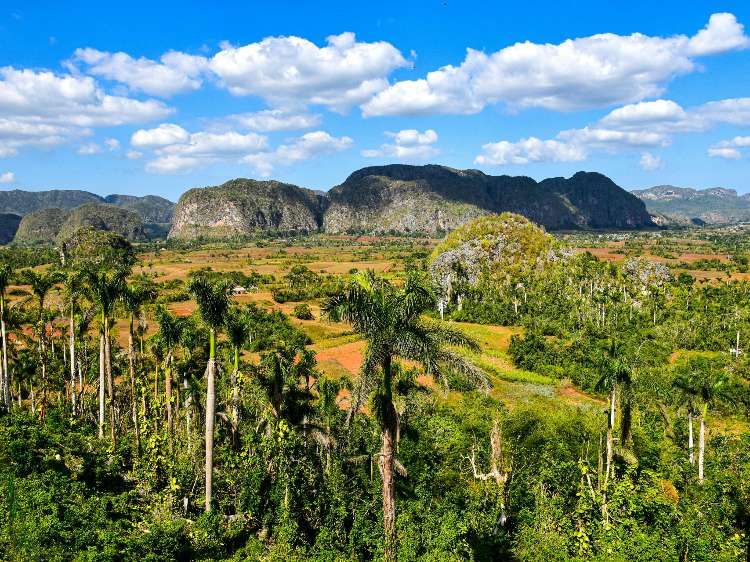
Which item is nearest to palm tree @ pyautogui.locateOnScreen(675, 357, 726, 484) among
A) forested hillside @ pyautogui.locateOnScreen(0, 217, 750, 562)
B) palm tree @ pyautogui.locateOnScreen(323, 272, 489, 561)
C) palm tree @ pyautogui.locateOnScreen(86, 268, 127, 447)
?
forested hillside @ pyautogui.locateOnScreen(0, 217, 750, 562)

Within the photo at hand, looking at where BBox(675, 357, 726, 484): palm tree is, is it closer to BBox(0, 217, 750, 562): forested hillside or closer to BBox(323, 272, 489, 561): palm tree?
BBox(0, 217, 750, 562): forested hillside

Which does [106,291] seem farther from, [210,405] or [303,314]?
[303,314]

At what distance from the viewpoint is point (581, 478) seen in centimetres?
2439

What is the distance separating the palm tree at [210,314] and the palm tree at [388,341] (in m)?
5.51

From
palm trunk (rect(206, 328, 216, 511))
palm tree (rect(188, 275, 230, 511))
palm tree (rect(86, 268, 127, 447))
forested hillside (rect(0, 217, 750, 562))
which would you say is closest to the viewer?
forested hillside (rect(0, 217, 750, 562))

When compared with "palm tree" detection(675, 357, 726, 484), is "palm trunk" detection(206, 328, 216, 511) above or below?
above

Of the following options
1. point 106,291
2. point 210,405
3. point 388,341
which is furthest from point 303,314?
point 388,341

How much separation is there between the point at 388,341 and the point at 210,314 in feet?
24.2

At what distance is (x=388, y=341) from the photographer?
1426 cm

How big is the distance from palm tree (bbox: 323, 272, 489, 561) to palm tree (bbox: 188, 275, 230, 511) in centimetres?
551

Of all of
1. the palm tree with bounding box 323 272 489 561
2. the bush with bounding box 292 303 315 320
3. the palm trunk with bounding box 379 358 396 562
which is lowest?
the bush with bounding box 292 303 315 320

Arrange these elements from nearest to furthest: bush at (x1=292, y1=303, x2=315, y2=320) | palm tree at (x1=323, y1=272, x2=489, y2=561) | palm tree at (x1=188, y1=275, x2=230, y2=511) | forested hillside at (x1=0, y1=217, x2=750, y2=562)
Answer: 1. palm tree at (x1=323, y1=272, x2=489, y2=561)
2. forested hillside at (x1=0, y1=217, x2=750, y2=562)
3. palm tree at (x1=188, y1=275, x2=230, y2=511)
4. bush at (x1=292, y1=303, x2=315, y2=320)

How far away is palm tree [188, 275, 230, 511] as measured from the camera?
698 inches

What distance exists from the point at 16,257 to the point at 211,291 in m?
172
